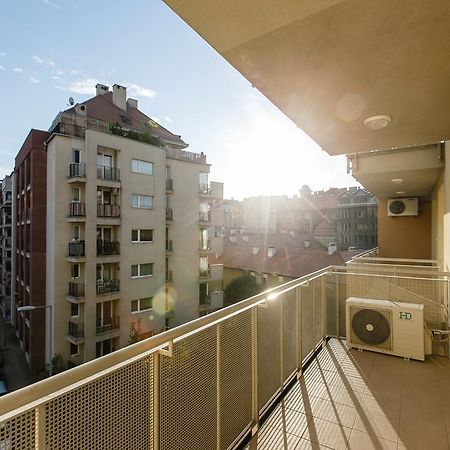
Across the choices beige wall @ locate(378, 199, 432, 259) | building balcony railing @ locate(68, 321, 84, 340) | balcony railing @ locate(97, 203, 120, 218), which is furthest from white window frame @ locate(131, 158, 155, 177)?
beige wall @ locate(378, 199, 432, 259)

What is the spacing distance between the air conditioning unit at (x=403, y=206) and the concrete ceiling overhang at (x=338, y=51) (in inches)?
375

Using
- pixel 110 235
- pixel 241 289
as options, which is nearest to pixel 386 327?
pixel 110 235

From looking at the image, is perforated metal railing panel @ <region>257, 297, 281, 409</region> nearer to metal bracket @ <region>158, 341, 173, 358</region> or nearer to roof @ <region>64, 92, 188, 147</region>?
metal bracket @ <region>158, 341, 173, 358</region>

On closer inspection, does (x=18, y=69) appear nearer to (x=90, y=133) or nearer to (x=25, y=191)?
(x=90, y=133)

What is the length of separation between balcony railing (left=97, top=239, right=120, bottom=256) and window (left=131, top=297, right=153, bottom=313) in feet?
10.0

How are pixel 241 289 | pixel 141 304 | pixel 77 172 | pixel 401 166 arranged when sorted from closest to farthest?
1. pixel 401 166
2. pixel 77 172
3. pixel 141 304
4. pixel 241 289

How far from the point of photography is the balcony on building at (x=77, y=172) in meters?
15.2

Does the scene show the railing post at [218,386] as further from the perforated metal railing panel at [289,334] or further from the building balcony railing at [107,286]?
the building balcony railing at [107,286]

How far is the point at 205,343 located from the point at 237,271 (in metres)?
26.5

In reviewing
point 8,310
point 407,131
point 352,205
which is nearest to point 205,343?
point 407,131

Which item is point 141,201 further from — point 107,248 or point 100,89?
point 100,89

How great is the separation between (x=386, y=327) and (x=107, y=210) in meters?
14.7

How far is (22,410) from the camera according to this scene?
3.75 ft

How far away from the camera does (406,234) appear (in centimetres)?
1217
